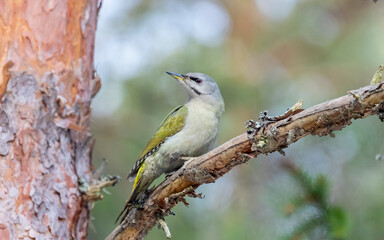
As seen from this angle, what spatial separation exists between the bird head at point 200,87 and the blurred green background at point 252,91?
1032mm

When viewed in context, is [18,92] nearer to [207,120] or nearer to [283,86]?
[207,120]

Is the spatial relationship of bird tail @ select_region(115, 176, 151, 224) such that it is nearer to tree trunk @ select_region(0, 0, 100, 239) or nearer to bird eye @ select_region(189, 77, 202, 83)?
tree trunk @ select_region(0, 0, 100, 239)

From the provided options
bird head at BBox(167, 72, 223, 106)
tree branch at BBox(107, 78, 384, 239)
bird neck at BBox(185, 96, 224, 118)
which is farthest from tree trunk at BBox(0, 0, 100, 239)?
bird head at BBox(167, 72, 223, 106)

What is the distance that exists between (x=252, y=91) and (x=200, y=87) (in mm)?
3071

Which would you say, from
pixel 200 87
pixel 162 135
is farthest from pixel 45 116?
pixel 200 87

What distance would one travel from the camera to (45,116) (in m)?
3.76

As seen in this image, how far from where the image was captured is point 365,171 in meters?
5.99

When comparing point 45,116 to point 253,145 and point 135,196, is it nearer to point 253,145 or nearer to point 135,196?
A: point 135,196

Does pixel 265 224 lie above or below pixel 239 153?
above

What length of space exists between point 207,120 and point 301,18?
554cm

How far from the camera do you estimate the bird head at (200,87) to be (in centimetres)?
486

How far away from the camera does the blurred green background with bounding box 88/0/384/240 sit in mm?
5977

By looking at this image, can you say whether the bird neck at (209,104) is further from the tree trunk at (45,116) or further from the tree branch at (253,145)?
the tree branch at (253,145)

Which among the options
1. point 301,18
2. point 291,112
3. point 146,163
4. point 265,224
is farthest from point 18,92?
point 301,18
